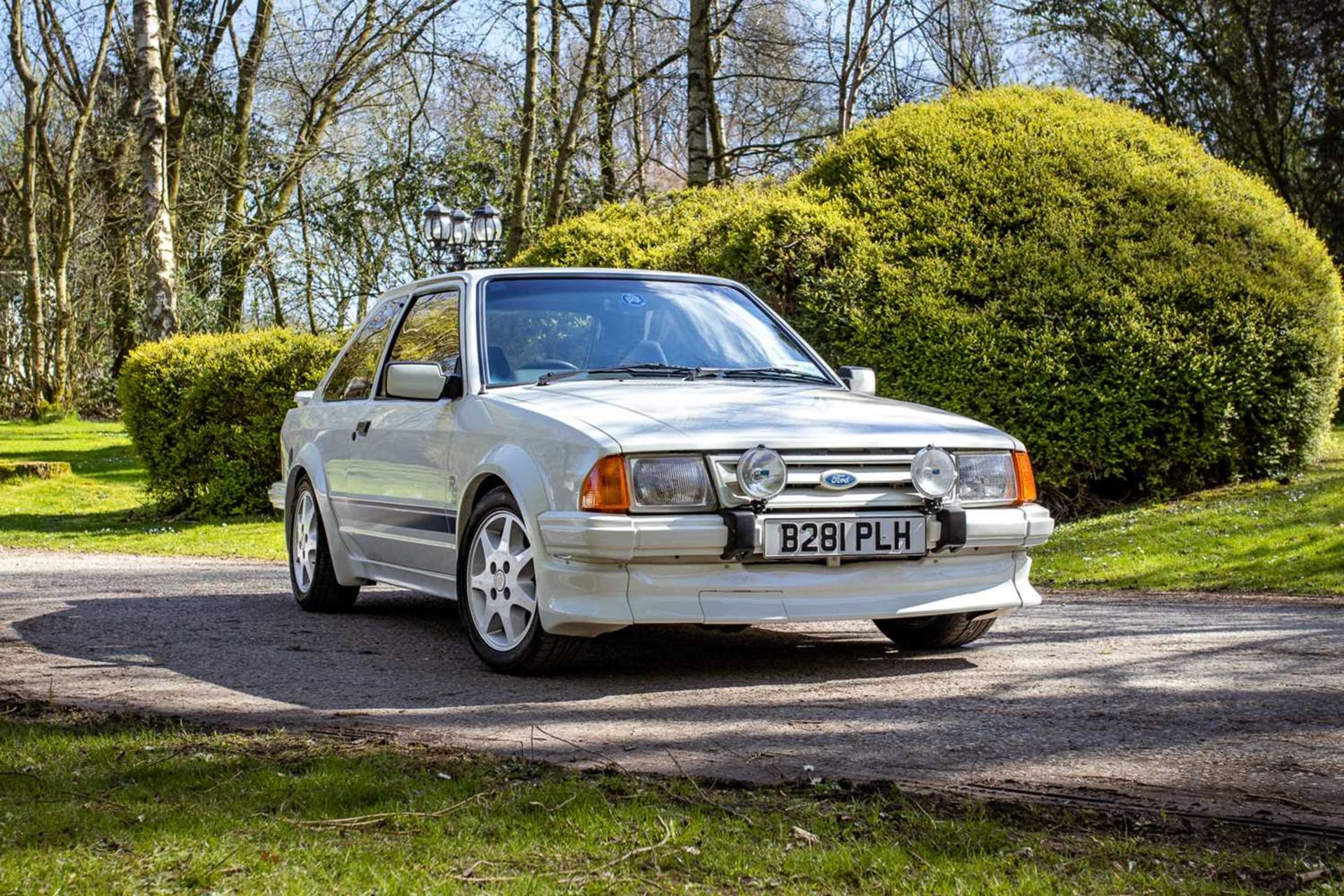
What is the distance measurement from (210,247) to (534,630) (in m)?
24.7

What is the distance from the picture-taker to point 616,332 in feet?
22.8

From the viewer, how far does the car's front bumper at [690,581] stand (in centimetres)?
544

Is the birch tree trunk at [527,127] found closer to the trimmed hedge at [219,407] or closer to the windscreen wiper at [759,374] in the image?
the trimmed hedge at [219,407]

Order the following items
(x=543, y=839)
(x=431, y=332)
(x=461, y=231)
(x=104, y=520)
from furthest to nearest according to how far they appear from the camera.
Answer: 1. (x=461, y=231)
2. (x=104, y=520)
3. (x=431, y=332)
4. (x=543, y=839)

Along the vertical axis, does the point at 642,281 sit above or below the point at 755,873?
above

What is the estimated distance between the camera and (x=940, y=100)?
620 inches

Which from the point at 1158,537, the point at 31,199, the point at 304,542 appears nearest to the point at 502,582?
the point at 304,542

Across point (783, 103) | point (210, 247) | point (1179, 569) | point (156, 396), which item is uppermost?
point (783, 103)

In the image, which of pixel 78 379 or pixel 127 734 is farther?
pixel 78 379

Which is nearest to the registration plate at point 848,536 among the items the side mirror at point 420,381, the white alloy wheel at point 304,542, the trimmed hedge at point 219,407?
the side mirror at point 420,381

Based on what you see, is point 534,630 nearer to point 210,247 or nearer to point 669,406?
point 669,406

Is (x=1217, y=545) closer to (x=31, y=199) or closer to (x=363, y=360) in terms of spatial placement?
(x=363, y=360)

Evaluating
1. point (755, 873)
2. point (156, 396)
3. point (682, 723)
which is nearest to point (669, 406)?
point (682, 723)

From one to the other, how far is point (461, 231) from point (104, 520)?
26.4ft
